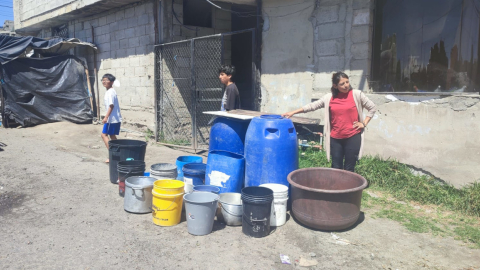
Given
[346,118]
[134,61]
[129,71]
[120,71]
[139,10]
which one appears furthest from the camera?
[120,71]

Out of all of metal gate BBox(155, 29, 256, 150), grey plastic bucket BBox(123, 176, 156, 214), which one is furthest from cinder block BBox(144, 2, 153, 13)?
grey plastic bucket BBox(123, 176, 156, 214)

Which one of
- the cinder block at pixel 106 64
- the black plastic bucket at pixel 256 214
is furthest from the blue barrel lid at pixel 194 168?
the cinder block at pixel 106 64

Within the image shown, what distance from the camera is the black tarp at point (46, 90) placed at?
10.5 meters

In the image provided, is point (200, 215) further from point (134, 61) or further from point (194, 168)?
point (134, 61)

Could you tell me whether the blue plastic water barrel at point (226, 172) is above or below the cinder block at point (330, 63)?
below

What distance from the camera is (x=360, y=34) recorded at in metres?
5.90

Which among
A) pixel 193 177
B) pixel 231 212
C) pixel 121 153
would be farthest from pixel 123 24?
pixel 231 212

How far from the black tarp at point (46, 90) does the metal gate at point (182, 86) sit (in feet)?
12.3

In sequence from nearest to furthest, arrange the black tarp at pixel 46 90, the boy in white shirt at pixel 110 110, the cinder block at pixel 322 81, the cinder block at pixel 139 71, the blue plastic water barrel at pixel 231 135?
the blue plastic water barrel at pixel 231 135, the cinder block at pixel 322 81, the boy in white shirt at pixel 110 110, the cinder block at pixel 139 71, the black tarp at pixel 46 90

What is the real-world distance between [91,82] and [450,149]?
10.3 m

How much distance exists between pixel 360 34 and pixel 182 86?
4.43 meters

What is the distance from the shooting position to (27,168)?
6.34 m

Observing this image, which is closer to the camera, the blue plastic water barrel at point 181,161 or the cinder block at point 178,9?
the blue plastic water barrel at point 181,161

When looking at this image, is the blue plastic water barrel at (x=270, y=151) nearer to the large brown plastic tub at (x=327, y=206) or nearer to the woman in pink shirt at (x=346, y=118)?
the large brown plastic tub at (x=327, y=206)
